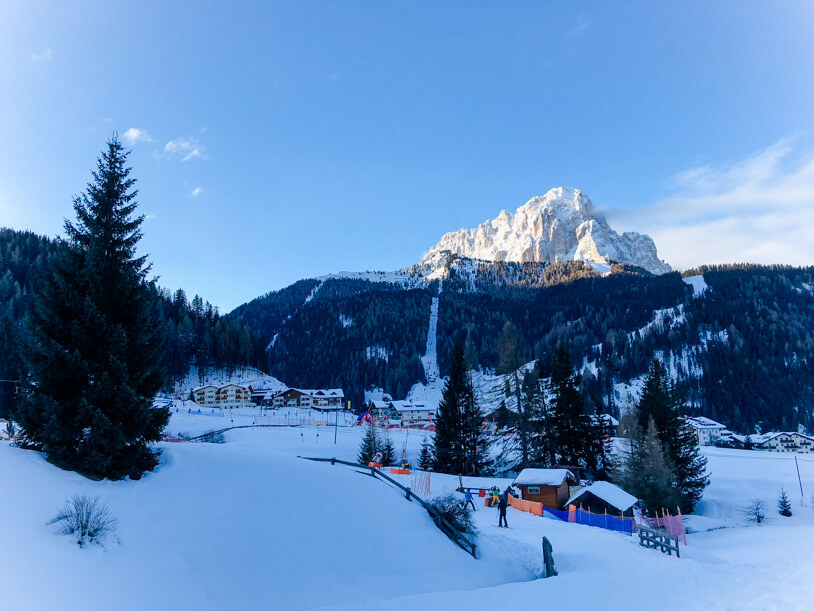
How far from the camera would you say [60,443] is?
1252 centimetres

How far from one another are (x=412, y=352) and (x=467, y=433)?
138 metres

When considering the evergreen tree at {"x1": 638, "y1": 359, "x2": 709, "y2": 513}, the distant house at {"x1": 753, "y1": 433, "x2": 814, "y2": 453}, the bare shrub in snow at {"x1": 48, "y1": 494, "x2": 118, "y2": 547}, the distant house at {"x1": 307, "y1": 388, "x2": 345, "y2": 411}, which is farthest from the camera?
the distant house at {"x1": 307, "y1": 388, "x2": 345, "y2": 411}

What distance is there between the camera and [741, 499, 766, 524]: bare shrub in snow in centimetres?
3768

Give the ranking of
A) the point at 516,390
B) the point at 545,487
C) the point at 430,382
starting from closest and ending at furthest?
1. the point at 545,487
2. the point at 516,390
3. the point at 430,382

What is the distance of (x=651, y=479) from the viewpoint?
3684 cm

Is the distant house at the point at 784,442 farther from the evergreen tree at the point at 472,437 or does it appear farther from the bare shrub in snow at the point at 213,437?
the bare shrub in snow at the point at 213,437

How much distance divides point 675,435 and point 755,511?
8.07 m

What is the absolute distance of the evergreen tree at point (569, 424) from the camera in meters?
45.7

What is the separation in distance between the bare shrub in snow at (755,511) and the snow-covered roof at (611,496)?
14.4 metres

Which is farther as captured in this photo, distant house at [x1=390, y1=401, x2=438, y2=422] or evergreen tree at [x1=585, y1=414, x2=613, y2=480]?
distant house at [x1=390, y1=401, x2=438, y2=422]

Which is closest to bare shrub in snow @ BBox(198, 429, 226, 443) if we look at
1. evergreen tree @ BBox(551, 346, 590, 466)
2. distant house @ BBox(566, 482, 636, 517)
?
evergreen tree @ BBox(551, 346, 590, 466)

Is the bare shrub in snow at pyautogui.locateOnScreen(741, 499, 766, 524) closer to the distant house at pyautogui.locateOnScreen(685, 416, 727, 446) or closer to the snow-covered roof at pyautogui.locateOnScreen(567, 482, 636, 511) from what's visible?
the snow-covered roof at pyautogui.locateOnScreen(567, 482, 636, 511)

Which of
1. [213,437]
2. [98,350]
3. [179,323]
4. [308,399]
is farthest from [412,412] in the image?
[98,350]

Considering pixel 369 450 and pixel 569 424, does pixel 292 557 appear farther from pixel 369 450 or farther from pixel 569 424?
pixel 569 424
